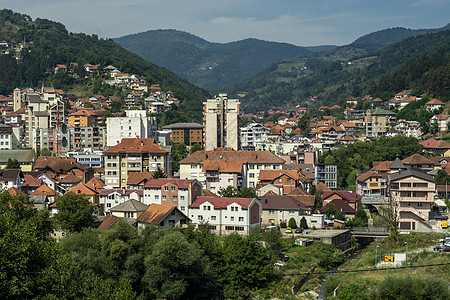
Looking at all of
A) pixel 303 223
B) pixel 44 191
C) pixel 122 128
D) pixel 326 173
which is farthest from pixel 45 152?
pixel 303 223

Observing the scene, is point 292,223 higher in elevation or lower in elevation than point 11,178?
lower

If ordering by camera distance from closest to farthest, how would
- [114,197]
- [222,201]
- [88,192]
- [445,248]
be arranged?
[445,248] → [222,201] → [114,197] → [88,192]

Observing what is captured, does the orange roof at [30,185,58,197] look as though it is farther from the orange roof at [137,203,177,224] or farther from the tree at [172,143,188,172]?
the tree at [172,143,188,172]

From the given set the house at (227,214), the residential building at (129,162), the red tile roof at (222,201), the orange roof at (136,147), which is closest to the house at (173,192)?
the red tile roof at (222,201)

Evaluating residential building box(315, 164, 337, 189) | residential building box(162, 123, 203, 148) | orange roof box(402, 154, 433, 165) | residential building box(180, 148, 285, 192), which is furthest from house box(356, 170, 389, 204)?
residential building box(162, 123, 203, 148)

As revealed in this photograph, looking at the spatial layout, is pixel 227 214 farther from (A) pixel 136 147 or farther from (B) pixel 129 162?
(A) pixel 136 147

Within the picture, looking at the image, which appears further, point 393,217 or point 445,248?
point 393,217

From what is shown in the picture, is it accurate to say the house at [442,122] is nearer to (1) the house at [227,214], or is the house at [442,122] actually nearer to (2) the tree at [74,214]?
(1) the house at [227,214]
